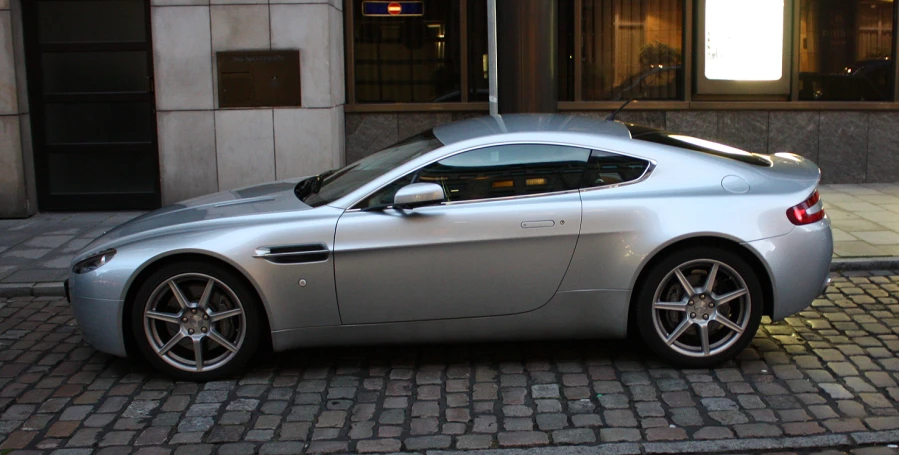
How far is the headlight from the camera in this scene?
584 centimetres

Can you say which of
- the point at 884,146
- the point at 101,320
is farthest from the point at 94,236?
the point at 884,146

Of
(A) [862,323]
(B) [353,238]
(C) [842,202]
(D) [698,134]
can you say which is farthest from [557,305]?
(D) [698,134]

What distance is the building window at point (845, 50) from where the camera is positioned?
12359 mm

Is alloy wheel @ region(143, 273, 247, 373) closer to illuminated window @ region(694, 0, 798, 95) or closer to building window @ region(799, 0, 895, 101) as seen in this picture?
illuminated window @ region(694, 0, 798, 95)

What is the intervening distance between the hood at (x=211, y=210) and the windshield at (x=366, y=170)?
146mm

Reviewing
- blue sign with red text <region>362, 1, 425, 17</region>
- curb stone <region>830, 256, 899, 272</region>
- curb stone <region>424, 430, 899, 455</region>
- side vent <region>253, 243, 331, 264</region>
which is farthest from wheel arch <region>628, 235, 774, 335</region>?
blue sign with red text <region>362, 1, 425, 17</region>

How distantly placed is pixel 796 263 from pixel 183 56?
25.1ft

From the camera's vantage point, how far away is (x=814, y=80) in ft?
41.0

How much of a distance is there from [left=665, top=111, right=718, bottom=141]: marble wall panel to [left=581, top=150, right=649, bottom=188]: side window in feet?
22.0

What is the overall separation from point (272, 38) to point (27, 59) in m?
2.77

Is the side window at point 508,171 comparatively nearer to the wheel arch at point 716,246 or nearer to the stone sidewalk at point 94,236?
the wheel arch at point 716,246

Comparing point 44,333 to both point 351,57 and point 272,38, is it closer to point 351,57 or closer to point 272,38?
point 272,38

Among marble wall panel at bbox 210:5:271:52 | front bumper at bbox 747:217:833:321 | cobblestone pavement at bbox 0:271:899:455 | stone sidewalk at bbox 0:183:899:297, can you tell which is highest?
marble wall panel at bbox 210:5:271:52

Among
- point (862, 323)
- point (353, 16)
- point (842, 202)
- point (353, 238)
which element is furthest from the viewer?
point (353, 16)
